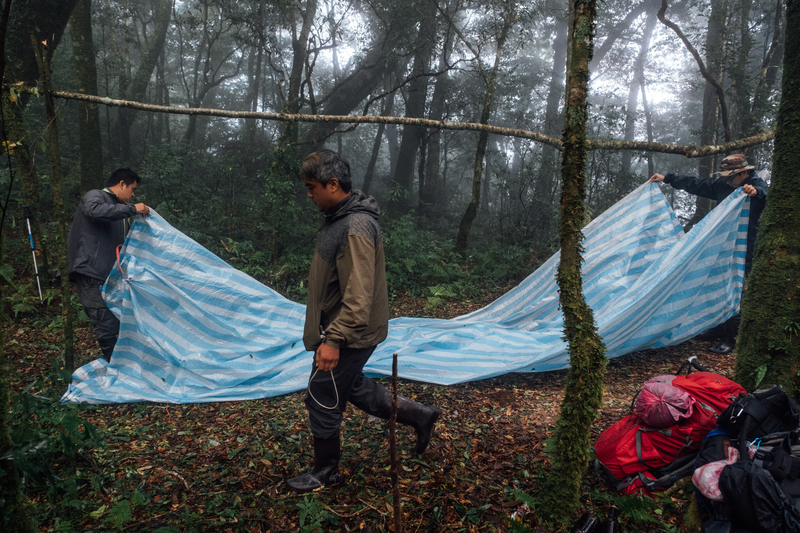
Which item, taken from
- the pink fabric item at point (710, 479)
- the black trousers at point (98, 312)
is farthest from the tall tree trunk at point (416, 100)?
the pink fabric item at point (710, 479)

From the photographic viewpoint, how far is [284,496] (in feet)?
7.88

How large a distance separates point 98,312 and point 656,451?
4205 mm

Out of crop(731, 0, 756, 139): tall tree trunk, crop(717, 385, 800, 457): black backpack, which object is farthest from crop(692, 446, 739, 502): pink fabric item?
crop(731, 0, 756, 139): tall tree trunk

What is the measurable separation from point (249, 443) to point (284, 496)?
2.24ft

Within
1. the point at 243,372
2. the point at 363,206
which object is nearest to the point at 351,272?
the point at 363,206

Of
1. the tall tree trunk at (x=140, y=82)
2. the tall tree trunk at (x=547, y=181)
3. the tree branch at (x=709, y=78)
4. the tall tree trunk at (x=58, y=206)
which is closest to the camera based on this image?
the tall tree trunk at (x=58, y=206)

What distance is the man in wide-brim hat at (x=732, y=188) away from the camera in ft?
13.1

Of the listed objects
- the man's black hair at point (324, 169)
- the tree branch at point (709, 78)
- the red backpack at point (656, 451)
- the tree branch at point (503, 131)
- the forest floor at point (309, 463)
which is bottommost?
the forest floor at point (309, 463)

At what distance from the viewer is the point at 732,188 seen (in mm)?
4352

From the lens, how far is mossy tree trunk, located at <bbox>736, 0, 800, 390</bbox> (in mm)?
2672

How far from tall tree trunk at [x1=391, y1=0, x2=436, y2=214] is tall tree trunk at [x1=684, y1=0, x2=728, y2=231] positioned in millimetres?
5702

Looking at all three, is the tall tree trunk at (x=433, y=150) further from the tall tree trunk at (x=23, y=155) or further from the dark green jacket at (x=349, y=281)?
the dark green jacket at (x=349, y=281)

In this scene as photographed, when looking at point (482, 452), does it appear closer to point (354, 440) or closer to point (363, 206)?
point (354, 440)

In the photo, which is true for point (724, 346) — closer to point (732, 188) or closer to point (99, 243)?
point (732, 188)
